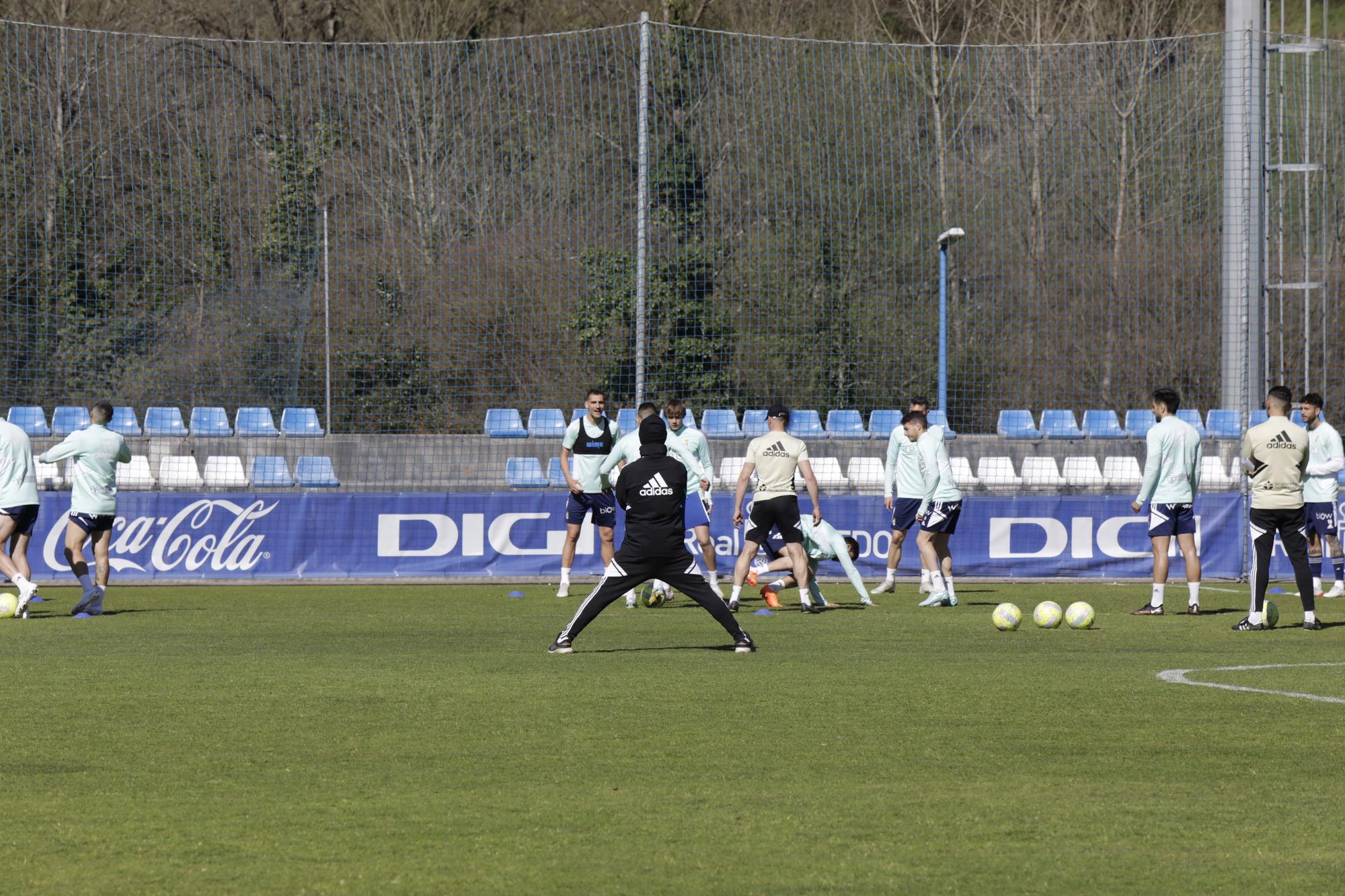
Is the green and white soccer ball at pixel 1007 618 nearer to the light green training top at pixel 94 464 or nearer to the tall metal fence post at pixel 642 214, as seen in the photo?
the tall metal fence post at pixel 642 214

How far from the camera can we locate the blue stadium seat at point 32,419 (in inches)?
923

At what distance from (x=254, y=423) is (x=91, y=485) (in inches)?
328

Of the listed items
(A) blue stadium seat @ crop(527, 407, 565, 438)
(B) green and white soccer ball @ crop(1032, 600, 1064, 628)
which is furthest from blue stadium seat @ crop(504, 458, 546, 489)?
(B) green and white soccer ball @ crop(1032, 600, 1064, 628)

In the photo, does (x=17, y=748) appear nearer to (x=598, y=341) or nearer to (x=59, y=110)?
(x=598, y=341)

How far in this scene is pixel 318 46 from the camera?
23.4 metres

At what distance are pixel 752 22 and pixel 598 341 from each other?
1428cm

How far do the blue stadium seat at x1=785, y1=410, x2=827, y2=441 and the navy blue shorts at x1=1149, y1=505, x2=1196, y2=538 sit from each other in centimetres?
795

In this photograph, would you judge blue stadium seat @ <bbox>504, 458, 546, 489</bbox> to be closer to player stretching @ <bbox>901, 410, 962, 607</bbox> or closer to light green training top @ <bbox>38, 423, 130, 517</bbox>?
player stretching @ <bbox>901, 410, 962, 607</bbox>

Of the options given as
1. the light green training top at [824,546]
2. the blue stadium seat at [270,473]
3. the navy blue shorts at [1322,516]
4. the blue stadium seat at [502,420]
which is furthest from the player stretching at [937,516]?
the blue stadium seat at [270,473]

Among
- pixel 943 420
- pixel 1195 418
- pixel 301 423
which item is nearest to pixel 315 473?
pixel 301 423

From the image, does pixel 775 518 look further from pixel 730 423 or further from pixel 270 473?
pixel 270 473

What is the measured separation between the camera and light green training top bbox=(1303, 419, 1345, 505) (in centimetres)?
1711

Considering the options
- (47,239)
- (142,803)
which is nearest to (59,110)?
(47,239)

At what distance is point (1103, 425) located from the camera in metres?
24.2
